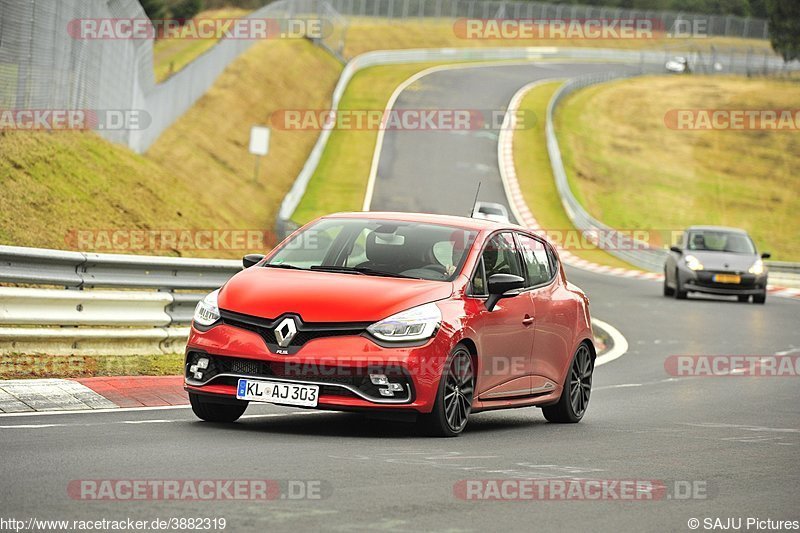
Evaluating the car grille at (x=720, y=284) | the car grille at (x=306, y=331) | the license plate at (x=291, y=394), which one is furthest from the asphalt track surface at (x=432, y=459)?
the car grille at (x=720, y=284)

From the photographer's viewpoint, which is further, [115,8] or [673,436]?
[115,8]

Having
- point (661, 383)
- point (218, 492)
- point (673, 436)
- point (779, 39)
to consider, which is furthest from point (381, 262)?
point (779, 39)

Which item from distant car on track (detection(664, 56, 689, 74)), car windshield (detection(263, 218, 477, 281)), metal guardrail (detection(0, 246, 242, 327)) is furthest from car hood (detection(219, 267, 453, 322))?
distant car on track (detection(664, 56, 689, 74))

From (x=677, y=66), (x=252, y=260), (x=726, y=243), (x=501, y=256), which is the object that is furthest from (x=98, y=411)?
(x=677, y=66)

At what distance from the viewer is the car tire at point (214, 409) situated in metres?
10.7

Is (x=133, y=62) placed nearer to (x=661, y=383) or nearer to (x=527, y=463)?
(x=661, y=383)

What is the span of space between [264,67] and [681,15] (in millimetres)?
70054

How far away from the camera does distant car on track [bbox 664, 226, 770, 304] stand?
31844 millimetres

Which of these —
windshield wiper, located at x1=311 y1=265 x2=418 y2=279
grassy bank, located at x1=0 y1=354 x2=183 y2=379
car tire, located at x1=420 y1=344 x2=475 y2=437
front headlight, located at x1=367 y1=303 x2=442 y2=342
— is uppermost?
windshield wiper, located at x1=311 y1=265 x2=418 y2=279

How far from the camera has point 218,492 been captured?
757 centimetres

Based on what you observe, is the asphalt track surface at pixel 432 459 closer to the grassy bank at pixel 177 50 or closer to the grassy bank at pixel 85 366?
the grassy bank at pixel 85 366

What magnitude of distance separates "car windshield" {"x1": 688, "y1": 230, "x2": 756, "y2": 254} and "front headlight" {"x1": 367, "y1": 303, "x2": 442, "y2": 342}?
2282 centimetres

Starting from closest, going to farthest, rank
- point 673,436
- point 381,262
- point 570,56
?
point 381,262 < point 673,436 < point 570,56

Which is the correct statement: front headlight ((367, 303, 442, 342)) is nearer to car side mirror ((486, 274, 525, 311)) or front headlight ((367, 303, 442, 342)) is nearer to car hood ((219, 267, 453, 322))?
car hood ((219, 267, 453, 322))
